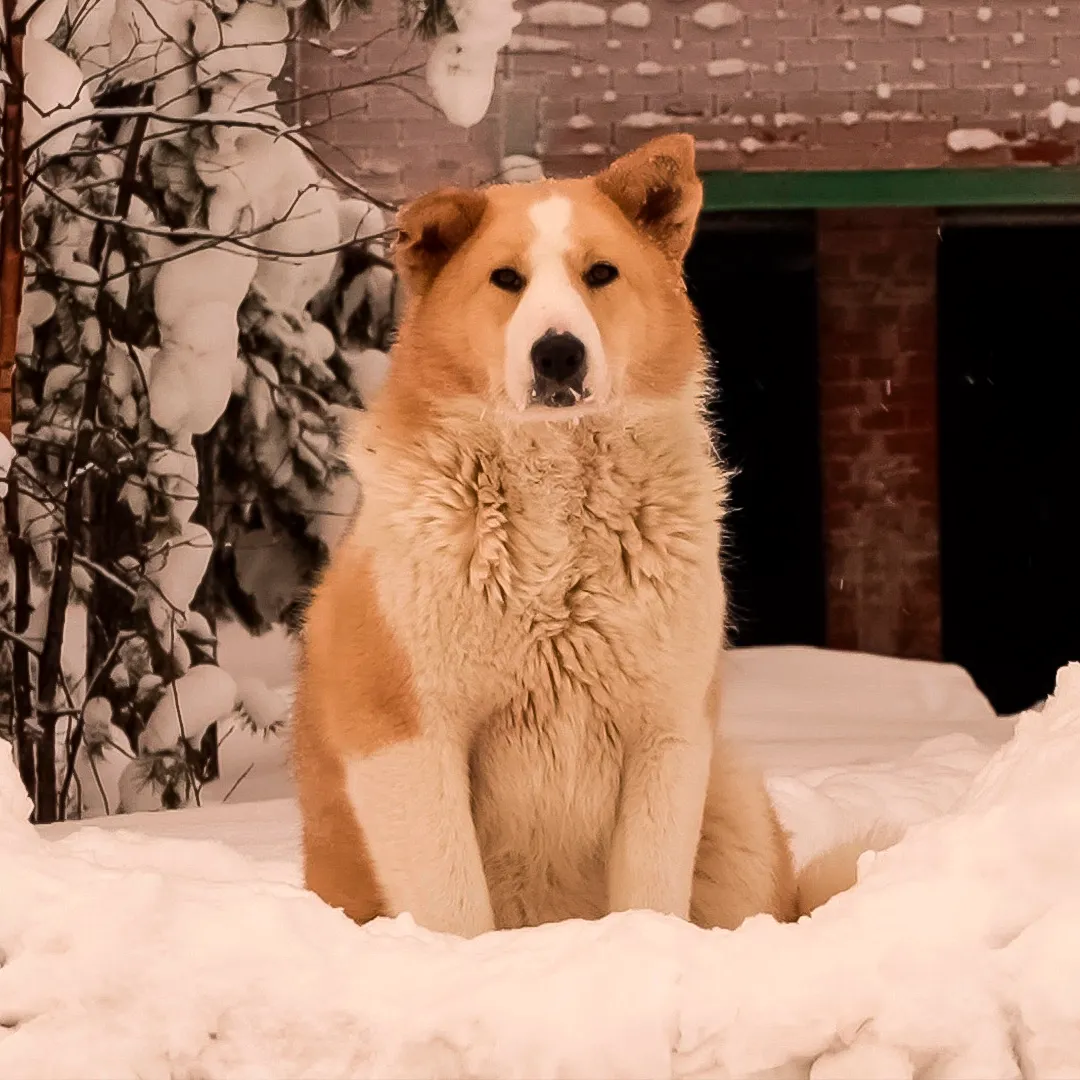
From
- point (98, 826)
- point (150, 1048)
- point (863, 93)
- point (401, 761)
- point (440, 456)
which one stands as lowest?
point (98, 826)

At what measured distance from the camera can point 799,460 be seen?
7.07 metres

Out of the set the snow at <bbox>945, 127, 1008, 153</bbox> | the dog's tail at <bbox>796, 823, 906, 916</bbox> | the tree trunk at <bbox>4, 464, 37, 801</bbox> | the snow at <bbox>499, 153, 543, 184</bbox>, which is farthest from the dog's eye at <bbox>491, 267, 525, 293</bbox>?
the snow at <bbox>945, 127, 1008, 153</bbox>

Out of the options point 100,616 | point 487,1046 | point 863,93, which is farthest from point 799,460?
point 487,1046

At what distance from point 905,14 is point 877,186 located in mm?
640

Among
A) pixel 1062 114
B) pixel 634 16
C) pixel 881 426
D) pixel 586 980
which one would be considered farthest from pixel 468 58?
pixel 586 980

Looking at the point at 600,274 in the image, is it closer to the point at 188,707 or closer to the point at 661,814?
the point at 661,814

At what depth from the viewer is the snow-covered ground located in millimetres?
1540

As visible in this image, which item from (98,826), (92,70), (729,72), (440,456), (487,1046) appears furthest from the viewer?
(729,72)

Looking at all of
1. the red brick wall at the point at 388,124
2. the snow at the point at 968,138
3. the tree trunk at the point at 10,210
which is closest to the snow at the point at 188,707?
the tree trunk at the point at 10,210

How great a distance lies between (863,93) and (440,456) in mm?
4042

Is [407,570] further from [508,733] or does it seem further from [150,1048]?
[150,1048]

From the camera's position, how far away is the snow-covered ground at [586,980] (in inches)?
60.6

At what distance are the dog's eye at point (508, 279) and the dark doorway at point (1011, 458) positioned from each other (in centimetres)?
532

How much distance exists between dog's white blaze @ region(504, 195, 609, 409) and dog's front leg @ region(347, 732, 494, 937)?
513 mm
